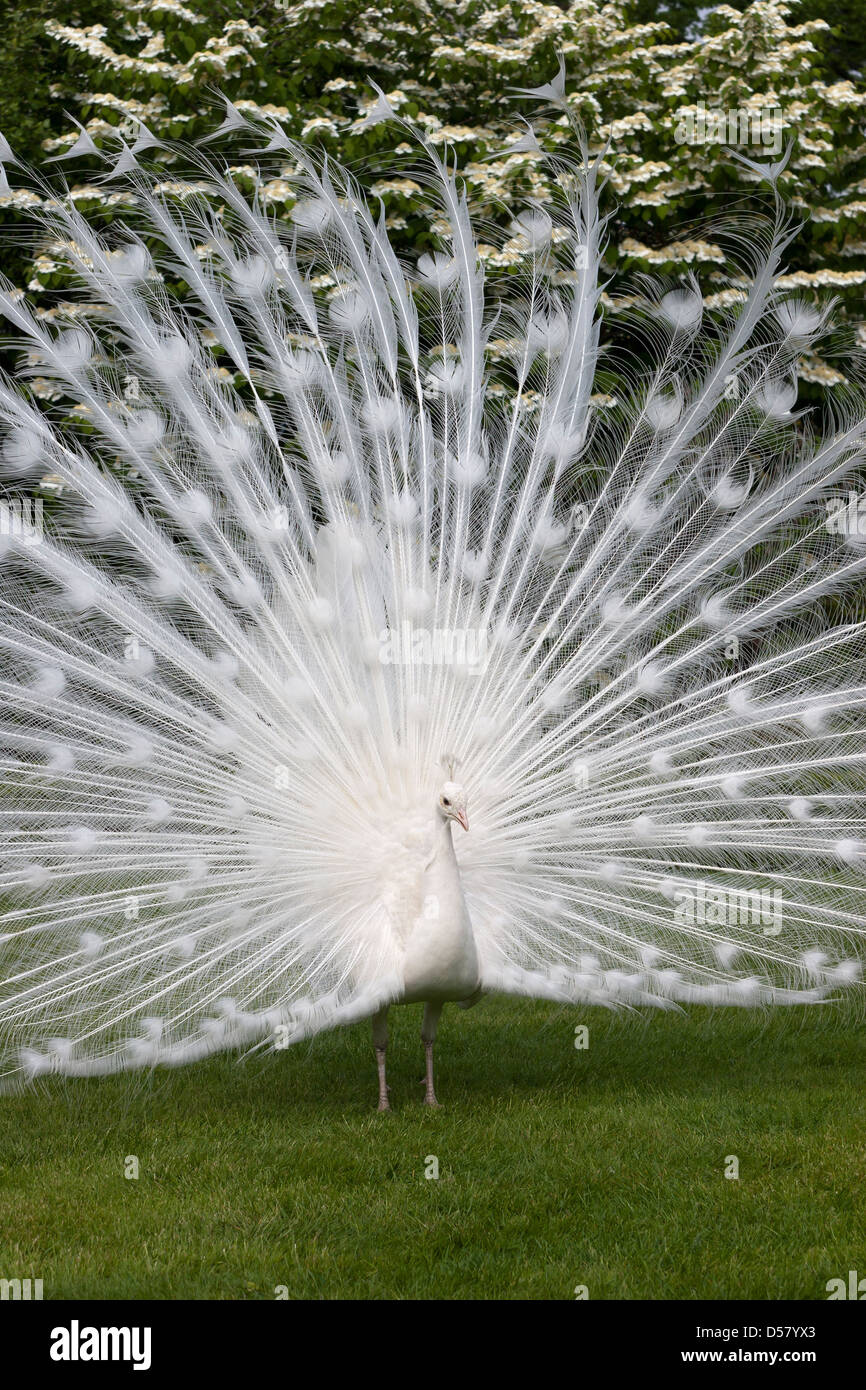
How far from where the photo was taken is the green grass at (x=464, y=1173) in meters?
4.31

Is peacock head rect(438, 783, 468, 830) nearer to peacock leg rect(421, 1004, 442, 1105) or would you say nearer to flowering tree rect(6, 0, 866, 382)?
peacock leg rect(421, 1004, 442, 1105)

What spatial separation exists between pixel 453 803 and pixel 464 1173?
128 cm

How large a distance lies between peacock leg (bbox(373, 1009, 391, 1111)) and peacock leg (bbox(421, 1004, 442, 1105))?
155 mm

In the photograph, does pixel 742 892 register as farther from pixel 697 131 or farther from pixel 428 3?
pixel 428 3

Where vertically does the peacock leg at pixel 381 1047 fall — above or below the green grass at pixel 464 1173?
above

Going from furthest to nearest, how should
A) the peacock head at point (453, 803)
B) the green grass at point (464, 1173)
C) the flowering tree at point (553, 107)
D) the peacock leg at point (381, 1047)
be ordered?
1. the flowering tree at point (553, 107)
2. the peacock leg at point (381, 1047)
3. the peacock head at point (453, 803)
4. the green grass at point (464, 1173)

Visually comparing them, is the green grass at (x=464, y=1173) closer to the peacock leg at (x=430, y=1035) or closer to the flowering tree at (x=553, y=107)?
the peacock leg at (x=430, y=1035)

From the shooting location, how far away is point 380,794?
5555 millimetres

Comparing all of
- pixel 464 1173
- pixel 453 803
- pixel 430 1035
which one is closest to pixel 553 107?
pixel 453 803

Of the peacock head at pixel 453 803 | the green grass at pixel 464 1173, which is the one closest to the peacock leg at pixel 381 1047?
the green grass at pixel 464 1173

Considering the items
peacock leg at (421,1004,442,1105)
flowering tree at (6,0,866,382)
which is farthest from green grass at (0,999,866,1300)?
flowering tree at (6,0,866,382)

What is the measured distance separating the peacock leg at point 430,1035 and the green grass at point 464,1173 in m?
0.09

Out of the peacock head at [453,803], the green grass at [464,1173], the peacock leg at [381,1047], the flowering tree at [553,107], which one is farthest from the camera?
the flowering tree at [553,107]

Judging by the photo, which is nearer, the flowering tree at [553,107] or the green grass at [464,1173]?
the green grass at [464,1173]
